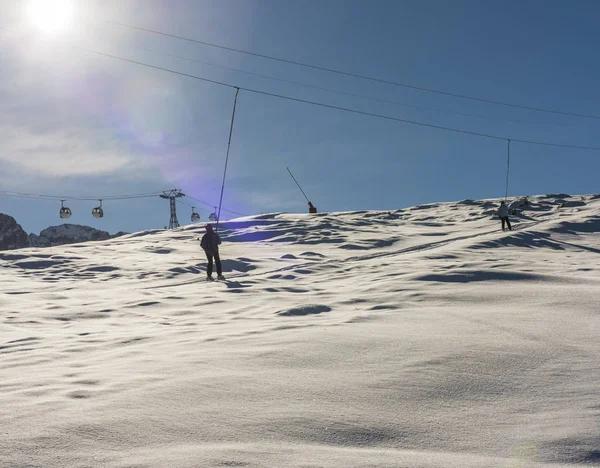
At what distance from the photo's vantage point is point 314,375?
11.3ft

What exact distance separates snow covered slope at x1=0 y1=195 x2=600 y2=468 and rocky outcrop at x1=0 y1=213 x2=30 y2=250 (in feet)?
649

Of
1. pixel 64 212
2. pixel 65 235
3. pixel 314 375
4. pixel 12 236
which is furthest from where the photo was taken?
pixel 12 236

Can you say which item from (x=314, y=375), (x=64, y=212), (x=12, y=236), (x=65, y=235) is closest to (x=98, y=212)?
(x=64, y=212)

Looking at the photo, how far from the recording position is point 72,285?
11602 mm

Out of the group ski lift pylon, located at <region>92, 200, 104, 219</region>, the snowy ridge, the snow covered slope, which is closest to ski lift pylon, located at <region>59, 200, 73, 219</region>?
ski lift pylon, located at <region>92, 200, 104, 219</region>

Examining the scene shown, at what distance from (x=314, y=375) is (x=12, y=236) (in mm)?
210837

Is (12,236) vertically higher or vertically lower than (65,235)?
lower

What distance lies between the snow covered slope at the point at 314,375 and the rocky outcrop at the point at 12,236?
197919mm

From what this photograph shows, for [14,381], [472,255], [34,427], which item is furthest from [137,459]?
[472,255]

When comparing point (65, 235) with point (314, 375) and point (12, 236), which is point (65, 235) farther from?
point (314, 375)

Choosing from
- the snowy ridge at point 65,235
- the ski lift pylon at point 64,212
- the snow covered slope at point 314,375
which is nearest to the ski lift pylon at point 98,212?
the ski lift pylon at point 64,212

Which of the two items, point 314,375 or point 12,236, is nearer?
point 314,375

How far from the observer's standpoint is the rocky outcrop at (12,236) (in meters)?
184

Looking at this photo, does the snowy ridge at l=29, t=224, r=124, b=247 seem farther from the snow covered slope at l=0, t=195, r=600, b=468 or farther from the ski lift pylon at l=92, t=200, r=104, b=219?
the snow covered slope at l=0, t=195, r=600, b=468
